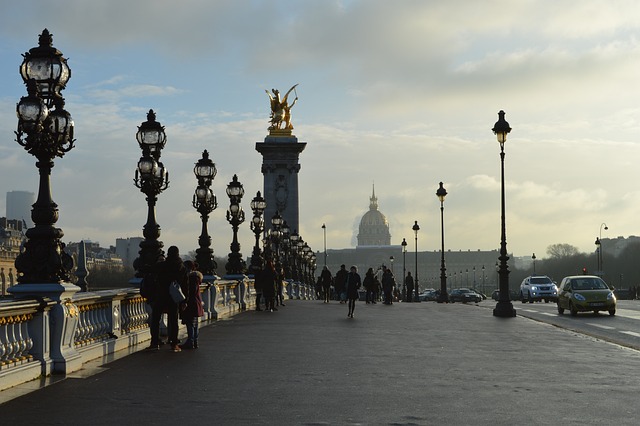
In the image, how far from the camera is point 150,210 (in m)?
22.5

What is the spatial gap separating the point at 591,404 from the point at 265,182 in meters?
97.4

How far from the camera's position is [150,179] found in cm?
2258

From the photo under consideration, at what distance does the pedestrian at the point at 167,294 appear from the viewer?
19.2 m

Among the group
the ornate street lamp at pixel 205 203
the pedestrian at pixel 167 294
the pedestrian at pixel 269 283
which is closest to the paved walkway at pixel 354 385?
the pedestrian at pixel 167 294

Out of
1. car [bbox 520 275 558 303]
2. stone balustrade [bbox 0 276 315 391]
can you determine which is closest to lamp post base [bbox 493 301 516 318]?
stone balustrade [bbox 0 276 315 391]

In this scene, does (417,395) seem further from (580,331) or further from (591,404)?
(580,331)

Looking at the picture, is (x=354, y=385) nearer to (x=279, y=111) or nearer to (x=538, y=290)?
(x=538, y=290)

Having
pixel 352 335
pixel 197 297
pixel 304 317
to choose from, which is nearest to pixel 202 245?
pixel 304 317

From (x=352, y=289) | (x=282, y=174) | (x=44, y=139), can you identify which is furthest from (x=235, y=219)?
(x=282, y=174)

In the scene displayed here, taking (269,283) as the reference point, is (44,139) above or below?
above

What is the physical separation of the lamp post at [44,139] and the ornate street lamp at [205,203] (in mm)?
15068

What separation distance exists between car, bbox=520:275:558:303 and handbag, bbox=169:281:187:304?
1815 inches

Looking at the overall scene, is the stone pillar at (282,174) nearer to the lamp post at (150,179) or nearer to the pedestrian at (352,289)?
the pedestrian at (352,289)

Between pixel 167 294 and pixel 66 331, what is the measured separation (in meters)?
4.61
